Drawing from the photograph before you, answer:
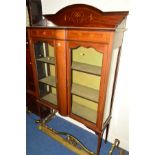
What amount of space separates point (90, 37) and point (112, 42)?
235mm

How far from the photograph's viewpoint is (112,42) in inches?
52.6

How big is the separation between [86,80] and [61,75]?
40 centimetres

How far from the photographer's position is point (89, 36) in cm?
145

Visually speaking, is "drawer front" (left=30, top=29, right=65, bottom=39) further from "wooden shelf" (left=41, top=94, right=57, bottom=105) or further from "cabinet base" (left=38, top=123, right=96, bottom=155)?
"cabinet base" (left=38, top=123, right=96, bottom=155)

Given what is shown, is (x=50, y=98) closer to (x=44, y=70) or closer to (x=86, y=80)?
(x=44, y=70)

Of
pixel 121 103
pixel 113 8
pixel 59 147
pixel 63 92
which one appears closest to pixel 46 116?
pixel 59 147

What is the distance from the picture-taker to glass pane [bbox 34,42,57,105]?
2.18 m

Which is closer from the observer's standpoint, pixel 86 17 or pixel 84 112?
pixel 86 17

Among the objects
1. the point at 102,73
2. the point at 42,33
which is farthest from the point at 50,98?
the point at 102,73

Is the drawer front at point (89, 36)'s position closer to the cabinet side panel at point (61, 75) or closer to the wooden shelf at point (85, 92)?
the cabinet side panel at point (61, 75)

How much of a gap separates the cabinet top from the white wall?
7 cm
